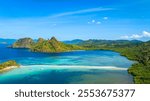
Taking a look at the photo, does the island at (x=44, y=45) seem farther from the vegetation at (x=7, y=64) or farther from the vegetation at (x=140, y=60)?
the vegetation at (x=140, y=60)

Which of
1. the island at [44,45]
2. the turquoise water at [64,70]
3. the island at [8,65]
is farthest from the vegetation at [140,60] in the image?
the island at [8,65]

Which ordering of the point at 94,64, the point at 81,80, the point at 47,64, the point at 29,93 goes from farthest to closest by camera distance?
the point at 47,64 < the point at 94,64 < the point at 81,80 < the point at 29,93

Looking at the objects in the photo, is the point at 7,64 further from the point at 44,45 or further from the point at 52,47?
the point at 52,47

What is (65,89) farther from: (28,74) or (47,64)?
(47,64)

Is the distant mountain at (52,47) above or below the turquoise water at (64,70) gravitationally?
above

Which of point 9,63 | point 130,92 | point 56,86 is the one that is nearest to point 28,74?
point 9,63

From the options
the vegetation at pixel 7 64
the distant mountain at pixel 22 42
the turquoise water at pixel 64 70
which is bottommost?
the turquoise water at pixel 64 70

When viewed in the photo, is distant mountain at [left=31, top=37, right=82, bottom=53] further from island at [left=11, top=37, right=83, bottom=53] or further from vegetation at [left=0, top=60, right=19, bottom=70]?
vegetation at [left=0, top=60, right=19, bottom=70]

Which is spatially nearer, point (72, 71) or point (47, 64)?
point (72, 71)

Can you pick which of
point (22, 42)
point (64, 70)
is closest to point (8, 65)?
point (22, 42)
